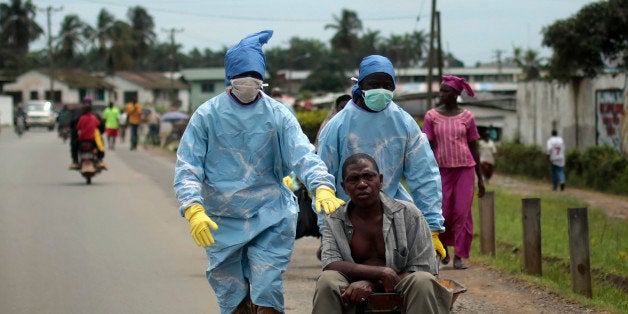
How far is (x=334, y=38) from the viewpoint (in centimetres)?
11225

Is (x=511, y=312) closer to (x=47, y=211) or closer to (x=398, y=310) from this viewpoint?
(x=398, y=310)

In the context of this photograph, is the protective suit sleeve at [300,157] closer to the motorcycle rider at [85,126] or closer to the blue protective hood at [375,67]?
the blue protective hood at [375,67]

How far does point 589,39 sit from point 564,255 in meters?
16.5

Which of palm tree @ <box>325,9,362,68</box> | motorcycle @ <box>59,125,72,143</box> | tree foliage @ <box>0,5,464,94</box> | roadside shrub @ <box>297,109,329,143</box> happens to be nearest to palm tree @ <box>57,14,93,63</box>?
tree foliage @ <box>0,5,464,94</box>

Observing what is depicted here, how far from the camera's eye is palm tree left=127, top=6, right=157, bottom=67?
113m

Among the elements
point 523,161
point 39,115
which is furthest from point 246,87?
point 39,115

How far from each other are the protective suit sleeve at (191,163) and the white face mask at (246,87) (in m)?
0.25

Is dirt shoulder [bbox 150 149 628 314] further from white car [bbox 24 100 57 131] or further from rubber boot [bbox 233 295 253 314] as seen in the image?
white car [bbox 24 100 57 131]

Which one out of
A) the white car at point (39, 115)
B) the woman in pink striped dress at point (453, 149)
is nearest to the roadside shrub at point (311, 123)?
the woman in pink striped dress at point (453, 149)

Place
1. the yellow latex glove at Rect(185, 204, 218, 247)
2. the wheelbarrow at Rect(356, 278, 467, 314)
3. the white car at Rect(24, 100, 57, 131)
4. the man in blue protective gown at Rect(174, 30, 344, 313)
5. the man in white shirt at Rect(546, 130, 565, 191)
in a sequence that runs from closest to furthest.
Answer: the wheelbarrow at Rect(356, 278, 467, 314), the yellow latex glove at Rect(185, 204, 218, 247), the man in blue protective gown at Rect(174, 30, 344, 313), the man in white shirt at Rect(546, 130, 565, 191), the white car at Rect(24, 100, 57, 131)

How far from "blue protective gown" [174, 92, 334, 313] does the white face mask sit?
6cm

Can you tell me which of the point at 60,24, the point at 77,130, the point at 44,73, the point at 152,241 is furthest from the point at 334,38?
the point at 152,241

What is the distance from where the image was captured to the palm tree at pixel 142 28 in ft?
371

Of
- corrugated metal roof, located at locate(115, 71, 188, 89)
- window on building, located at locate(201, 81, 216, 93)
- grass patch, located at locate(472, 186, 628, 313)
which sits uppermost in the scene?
corrugated metal roof, located at locate(115, 71, 188, 89)
